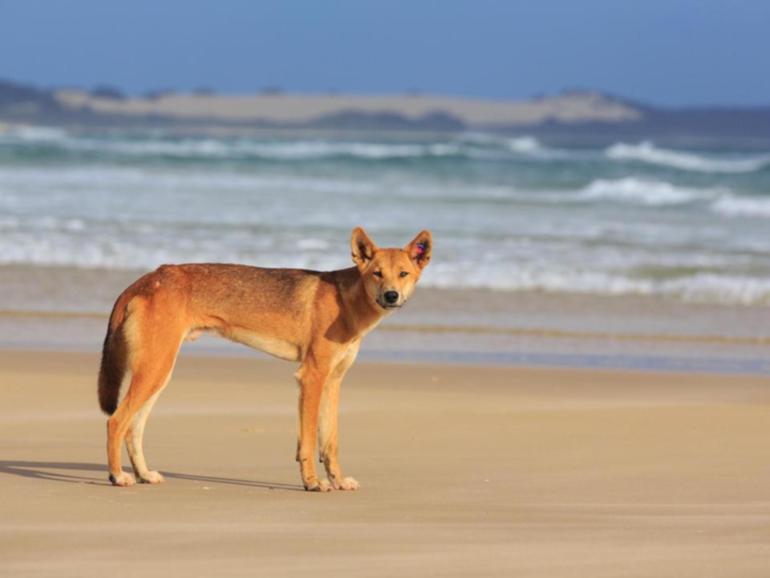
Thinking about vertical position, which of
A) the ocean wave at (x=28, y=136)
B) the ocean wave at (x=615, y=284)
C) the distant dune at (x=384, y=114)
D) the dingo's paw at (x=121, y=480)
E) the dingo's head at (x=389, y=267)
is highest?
the distant dune at (x=384, y=114)

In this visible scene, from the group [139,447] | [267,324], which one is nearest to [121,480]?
[139,447]

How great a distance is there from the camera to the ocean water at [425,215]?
1777 cm

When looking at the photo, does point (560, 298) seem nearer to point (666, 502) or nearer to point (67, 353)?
point (67, 353)

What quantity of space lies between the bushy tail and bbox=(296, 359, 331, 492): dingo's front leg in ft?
2.85

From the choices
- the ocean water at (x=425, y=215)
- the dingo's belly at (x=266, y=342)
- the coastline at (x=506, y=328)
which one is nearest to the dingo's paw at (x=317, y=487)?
the dingo's belly at (x=266, y=342)

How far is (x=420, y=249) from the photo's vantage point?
23.7 feet

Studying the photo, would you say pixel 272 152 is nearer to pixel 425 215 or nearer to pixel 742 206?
pixel 742 206

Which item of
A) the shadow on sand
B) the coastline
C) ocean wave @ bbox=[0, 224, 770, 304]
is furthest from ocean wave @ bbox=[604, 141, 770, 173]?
the shadow on sand

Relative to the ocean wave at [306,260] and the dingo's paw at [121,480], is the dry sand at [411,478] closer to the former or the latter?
the dingo's paw at [121,480]

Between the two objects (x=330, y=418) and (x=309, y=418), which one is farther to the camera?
(x=330, y=418)

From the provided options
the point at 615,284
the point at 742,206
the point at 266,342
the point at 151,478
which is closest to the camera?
the point at 151,478

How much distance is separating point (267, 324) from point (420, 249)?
85 centimetres

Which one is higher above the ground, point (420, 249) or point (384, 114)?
point (384, 114)

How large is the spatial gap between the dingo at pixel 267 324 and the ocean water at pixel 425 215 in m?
7.75
